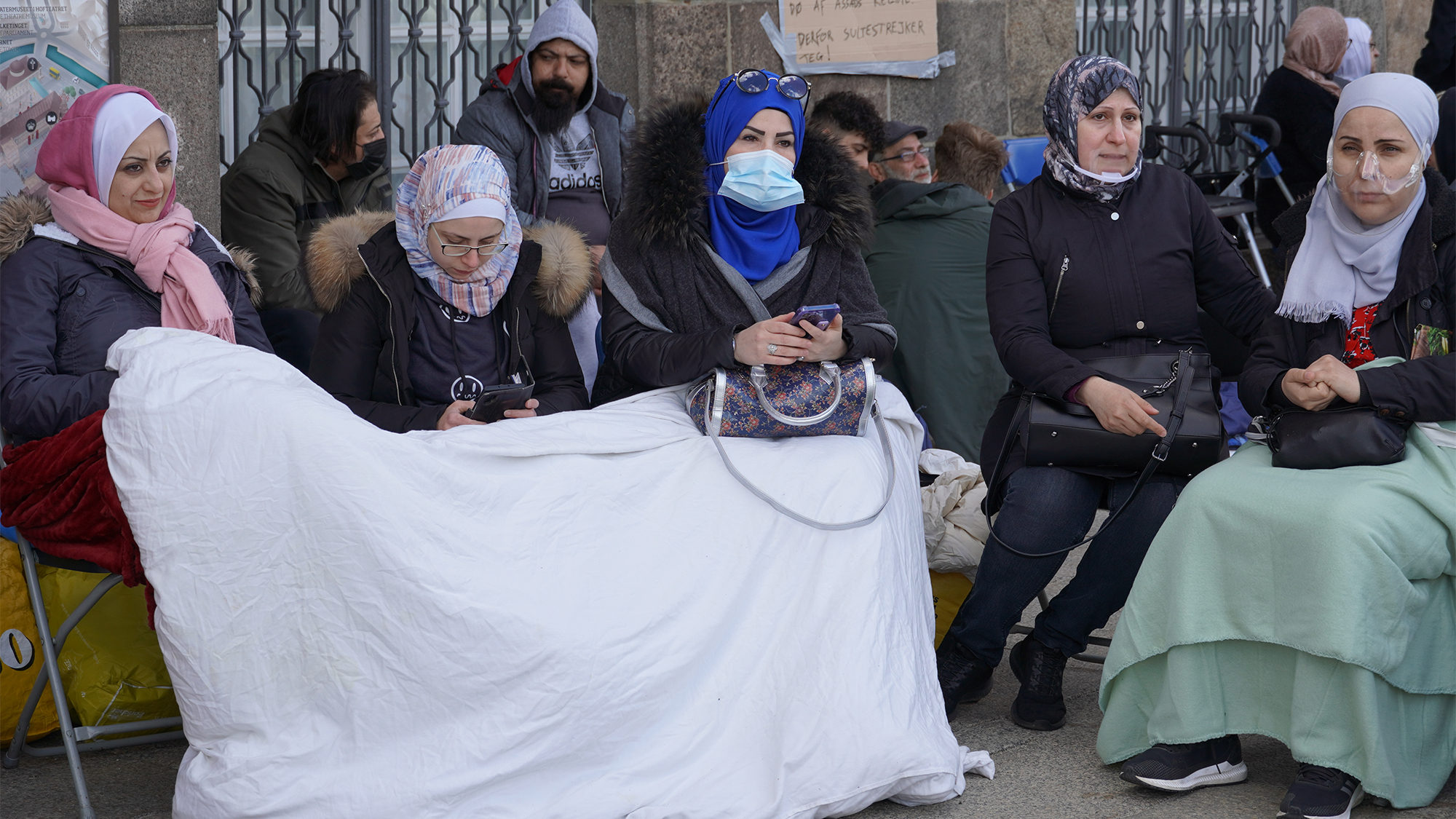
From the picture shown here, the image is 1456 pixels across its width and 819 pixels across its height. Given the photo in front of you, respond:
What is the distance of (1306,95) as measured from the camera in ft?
24.1

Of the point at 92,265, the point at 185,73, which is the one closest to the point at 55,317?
the point at 92,265

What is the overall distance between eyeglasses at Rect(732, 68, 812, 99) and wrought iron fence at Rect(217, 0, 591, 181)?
2.88 metres

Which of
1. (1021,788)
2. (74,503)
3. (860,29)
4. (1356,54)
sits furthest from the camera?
(1356,54)

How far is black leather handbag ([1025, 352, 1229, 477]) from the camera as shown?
3500 millimetres

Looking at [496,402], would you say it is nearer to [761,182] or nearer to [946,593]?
[761,182]

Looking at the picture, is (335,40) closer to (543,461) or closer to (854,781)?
(543,461)

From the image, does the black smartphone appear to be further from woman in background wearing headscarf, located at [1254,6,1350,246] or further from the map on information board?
woman in background wearing headscarf, located at [1254,6,1350,246]

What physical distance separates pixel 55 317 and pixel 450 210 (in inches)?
39.2

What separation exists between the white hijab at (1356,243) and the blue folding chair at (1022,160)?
139 inches

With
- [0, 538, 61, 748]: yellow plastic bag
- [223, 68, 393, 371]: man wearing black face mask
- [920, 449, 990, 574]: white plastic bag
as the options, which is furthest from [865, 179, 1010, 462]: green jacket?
[0, 538, 61, 748]: yellow plastic bag

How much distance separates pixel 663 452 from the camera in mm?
3307

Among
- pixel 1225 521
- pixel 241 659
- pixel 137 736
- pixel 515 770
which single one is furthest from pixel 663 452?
pixel 137 736

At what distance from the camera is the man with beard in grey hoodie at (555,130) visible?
16.4 feet

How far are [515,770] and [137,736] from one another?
1242 mm
